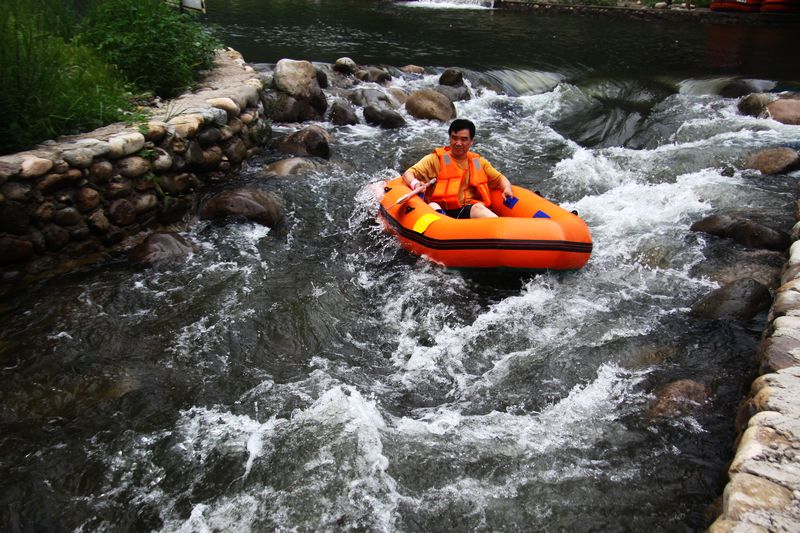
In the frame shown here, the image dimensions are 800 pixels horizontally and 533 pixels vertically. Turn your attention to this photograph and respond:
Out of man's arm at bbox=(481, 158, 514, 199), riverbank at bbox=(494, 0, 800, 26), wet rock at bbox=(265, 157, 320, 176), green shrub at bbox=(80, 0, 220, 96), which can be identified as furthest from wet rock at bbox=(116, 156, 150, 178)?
riverbank at bbox=(494, 0, 800, 26)

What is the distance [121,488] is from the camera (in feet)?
9.67

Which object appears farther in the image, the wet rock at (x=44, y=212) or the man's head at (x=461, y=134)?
the man's head at (x=461, y=134)

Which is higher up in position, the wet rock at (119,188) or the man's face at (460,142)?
the man's face at (460,142)

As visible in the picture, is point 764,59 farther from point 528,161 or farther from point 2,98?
point 2,98

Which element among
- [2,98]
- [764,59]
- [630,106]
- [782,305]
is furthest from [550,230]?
[764,59]

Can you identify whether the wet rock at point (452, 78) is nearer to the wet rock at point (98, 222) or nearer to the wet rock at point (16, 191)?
the wet rock at point (98, 222)

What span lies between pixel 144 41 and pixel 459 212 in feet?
13.1

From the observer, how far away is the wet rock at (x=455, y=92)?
401 inches

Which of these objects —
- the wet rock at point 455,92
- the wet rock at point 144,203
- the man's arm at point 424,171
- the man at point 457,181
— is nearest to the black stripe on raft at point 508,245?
the man at point 457,181

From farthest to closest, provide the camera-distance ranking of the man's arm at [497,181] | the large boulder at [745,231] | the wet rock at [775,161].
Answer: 1. the wet rock at [775,161]
2. the man's arm at [497,181]
3. the large boulder at [745,231]

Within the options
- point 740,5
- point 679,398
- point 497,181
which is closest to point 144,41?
point 497,181

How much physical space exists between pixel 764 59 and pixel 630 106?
4.99m

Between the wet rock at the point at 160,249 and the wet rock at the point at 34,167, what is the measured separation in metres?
0.95

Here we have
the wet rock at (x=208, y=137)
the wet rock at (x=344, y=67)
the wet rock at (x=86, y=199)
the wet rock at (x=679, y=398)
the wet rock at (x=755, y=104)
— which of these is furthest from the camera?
the wet rock at (x=344, y=67)
